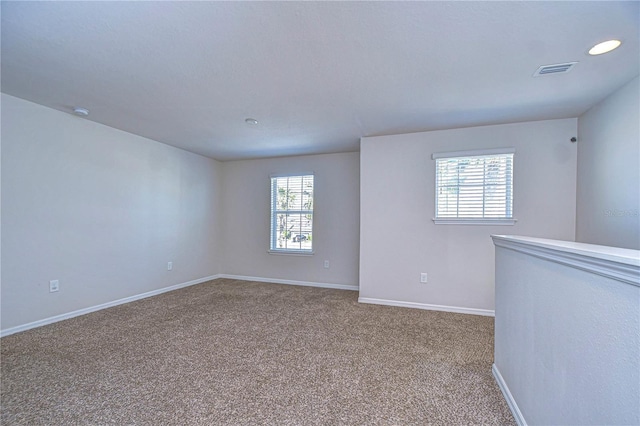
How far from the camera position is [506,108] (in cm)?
282

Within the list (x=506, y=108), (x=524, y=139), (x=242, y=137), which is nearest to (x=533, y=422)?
(x=506, y=108)

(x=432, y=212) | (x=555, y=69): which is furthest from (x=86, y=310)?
(x=555, y=69)

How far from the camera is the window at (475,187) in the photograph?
3.29 m

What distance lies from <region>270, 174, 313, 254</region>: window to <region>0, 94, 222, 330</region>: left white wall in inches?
56.7

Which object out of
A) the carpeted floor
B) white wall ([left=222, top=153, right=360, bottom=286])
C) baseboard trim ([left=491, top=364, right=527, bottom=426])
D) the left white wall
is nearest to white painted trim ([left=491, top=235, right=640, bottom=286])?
baseboard trim ([left=491, top=364, right=527, bottom=426])

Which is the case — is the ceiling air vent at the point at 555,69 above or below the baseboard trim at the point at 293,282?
above

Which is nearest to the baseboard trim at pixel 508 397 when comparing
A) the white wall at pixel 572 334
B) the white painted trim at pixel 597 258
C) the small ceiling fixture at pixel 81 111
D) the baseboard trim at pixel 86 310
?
the white wall at pixel 572 334

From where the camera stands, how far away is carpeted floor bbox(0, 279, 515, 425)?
160 centimetres

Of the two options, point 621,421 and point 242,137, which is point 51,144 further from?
point 621,421

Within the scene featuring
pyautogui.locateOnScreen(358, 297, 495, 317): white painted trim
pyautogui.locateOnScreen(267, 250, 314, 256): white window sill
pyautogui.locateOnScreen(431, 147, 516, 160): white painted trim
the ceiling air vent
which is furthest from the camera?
pyautogui.locateOnScreen(267, 250, 314, 256): white window sill

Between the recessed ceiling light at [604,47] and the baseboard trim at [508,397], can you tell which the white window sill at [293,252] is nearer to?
the baseboard trim at [508,397]

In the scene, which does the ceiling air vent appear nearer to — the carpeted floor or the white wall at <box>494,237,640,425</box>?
the white wall at <box>494,237,640,425</box>

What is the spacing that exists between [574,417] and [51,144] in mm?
4481

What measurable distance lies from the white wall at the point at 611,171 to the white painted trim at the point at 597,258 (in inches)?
65.7
